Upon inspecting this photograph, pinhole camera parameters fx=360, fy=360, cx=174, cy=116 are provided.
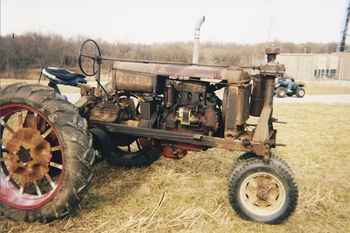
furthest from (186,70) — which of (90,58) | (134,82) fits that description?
(90,58)

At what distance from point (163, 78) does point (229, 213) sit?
1.70m

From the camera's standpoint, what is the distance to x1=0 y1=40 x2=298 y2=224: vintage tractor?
338cm

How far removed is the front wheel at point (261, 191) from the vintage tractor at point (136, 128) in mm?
10

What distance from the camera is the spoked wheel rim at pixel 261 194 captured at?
367cm

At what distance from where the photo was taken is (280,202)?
3.64 meters

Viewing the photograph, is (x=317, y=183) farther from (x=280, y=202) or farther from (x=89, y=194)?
(x=89, y=194)

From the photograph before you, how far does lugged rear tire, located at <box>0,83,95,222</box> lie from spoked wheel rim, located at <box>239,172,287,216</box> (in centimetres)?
159

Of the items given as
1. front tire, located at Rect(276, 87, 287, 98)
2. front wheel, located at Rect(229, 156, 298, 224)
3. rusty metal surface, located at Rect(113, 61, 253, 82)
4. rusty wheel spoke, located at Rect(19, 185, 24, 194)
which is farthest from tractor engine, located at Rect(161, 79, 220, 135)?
front tire, located at Rect(276, 87, 287, 98)

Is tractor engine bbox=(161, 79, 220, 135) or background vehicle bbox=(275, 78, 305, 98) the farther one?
background vehicle bbox=(275, 78, 305, 98)

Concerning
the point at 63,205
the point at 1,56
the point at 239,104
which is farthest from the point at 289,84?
the point at 1,56

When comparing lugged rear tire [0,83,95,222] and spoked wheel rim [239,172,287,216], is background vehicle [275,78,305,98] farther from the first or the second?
lugged rear tire [0,83,95,222]

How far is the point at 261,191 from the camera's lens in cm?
369

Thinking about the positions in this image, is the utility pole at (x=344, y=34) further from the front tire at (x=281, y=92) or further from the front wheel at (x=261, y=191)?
the front wheel at (x=261, y=191)

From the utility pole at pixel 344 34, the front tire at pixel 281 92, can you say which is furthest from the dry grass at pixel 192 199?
the utility pole at pixel 344 34
